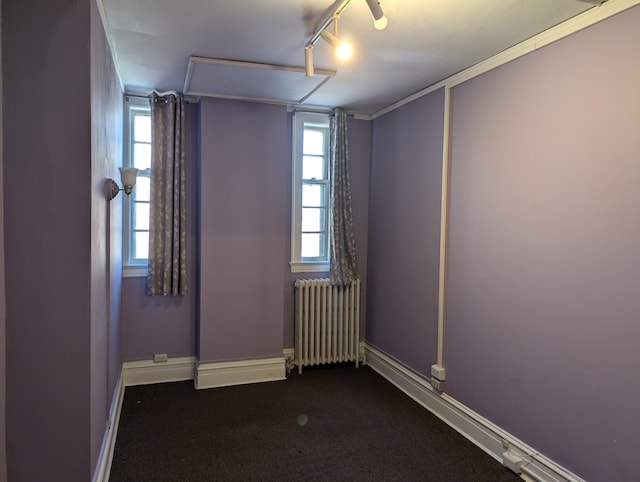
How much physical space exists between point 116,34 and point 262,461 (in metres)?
2.51

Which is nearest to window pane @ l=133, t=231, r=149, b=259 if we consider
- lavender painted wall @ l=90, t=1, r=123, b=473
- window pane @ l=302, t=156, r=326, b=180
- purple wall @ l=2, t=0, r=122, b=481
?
lavender painted wall @ l=90, t=1, r=123, b=473

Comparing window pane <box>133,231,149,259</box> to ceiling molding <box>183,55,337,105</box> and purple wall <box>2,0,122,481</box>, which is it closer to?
ceiling molding <box>183,55,337,105</box>

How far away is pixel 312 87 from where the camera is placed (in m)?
3.23

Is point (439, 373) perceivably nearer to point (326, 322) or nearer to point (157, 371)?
point (326, 322)

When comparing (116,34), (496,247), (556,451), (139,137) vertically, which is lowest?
(556,451)

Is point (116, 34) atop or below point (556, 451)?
atop

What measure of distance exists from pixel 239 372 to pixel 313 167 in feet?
6.36

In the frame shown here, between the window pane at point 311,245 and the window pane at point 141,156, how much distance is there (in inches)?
58.3

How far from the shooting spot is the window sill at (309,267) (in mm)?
3980

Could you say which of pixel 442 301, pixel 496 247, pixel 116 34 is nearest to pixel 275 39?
pixel 116 34

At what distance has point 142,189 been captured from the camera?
3.62 m

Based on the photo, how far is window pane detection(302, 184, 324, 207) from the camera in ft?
13.3

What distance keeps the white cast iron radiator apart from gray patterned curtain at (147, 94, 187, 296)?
1.11 m

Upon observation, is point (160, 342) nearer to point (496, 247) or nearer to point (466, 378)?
point (466, 378)
